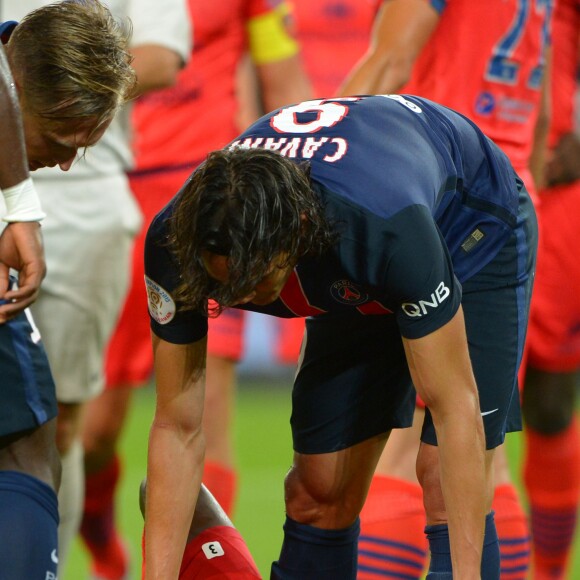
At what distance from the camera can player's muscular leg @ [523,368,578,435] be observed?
4.70m

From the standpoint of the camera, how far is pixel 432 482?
287 centimetres

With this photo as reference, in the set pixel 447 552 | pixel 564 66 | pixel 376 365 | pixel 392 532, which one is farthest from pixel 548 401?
pixel 447 552

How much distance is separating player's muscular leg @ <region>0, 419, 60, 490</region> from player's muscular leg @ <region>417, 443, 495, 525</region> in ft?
2.55

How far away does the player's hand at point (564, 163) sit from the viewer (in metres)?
4.75

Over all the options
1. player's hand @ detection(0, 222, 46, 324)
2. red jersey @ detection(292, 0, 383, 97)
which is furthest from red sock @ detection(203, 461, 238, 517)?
red jersey @ detection(292, 0, 383, 97)

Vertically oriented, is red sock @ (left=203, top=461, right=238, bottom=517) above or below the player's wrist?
below

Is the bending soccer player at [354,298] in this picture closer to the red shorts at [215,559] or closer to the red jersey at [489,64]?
the red shorts at [215,559]

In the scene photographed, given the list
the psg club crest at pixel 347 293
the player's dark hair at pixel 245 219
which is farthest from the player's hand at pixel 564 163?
the player's dark hair at pixel 245 219

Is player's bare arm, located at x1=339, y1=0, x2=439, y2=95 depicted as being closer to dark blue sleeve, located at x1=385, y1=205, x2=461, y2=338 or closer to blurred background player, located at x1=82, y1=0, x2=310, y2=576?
dark blue sleeve, located at x1=385, y1=205, x2=461, y2=338

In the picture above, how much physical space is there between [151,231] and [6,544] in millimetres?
711

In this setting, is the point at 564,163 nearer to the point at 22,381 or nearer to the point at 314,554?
the point at 314,554

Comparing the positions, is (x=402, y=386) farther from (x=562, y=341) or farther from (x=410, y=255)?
(x=562, y=341)

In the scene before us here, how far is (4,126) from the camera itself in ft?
8.70

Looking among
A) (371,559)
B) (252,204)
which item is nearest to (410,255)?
(252,204)
